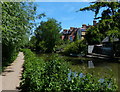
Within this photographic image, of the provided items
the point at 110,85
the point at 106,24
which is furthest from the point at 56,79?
the point at 106,24

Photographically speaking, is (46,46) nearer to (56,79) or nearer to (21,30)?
(21,30)

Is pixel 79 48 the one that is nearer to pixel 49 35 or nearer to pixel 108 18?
pixel 108 18

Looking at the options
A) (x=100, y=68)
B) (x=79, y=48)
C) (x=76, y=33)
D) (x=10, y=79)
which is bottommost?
(x=100, y=68)

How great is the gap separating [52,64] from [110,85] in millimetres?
2179

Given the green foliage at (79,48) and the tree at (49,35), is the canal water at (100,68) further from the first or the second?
the tree at (49,35)

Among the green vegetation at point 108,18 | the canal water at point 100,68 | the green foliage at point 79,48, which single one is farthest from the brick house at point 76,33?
the canal water at point 100,68

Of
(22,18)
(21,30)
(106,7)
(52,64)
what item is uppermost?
(106,7)

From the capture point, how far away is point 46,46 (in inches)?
1880

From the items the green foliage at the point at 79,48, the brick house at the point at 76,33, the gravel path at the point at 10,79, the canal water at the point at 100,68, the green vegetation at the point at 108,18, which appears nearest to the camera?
the gravel path at the point at 10,79

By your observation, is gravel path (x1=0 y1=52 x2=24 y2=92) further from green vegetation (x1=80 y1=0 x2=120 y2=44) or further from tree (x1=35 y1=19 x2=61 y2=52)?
A: tree (x1=35 y1=19 x2=61 y2=52)

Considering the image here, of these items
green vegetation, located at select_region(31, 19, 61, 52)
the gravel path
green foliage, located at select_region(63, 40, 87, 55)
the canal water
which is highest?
green vegetation, located at select_region(31, 19, 61, 52)

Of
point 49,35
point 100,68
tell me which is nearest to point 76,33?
point 49,35

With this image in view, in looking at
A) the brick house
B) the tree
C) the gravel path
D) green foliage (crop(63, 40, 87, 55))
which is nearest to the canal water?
the gravel path

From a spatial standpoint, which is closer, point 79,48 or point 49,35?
point 79,48
